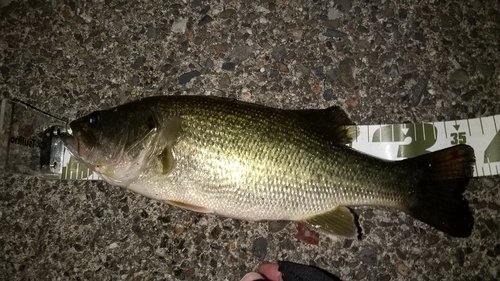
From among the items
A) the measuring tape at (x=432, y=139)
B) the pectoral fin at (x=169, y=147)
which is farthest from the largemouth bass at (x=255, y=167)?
the measuring tape at (x=432, y=139)

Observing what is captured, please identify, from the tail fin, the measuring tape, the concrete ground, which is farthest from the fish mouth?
the tail fin

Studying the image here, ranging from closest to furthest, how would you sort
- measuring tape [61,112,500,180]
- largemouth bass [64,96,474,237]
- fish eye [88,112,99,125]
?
largemouth bass [64,96,474,237] < fish eye [88,112,99,125] < measuring tape [61,112,500,180]

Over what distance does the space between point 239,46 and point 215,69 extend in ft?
0.77

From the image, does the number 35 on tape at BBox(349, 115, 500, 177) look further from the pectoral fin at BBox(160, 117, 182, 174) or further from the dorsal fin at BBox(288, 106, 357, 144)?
the pectoral fin at BBox(160, 117, 182, 174)

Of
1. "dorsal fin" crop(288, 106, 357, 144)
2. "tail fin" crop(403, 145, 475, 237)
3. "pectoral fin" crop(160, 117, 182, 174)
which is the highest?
"dorsal fin" crop(288, 106, 357, 144)

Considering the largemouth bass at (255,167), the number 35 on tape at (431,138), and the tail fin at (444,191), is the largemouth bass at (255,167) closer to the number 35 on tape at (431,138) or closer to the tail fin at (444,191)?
the tail fin at (444,191)

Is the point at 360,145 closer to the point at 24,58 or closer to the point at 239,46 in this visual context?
the point at 239,46

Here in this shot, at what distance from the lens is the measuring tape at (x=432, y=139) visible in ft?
7.20

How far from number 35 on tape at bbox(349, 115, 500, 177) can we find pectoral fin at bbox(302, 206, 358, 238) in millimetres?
470

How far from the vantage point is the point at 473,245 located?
7.22 feet

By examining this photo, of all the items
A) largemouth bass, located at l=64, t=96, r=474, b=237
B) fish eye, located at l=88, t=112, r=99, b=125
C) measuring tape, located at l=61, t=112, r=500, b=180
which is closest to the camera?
largemouth bass, located at l=64, t=96, r=474, b=237

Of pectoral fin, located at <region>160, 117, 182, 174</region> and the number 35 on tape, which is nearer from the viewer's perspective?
pectoral fin, located at <region>160, 117, 182, 174</region>

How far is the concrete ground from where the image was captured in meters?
2.22

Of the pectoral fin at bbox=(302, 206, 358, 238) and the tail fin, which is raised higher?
the tail fin
